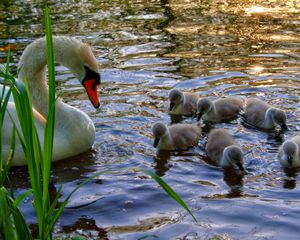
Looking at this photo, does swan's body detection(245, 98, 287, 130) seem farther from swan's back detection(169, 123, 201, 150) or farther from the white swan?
Answer: the white swan

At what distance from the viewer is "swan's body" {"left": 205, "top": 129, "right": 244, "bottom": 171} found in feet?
20.2

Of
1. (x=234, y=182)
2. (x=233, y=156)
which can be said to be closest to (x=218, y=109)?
(x=233, y=156)

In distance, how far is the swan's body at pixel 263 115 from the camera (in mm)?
7160

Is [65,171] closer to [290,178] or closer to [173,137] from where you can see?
[173,137]

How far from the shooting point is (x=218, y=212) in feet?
17.3

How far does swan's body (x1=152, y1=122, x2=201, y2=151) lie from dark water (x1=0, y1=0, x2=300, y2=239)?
0.11 metres

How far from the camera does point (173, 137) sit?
6867mm

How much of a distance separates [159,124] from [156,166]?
2.07 ft

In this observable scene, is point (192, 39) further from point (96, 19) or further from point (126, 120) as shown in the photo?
point (126, 120)

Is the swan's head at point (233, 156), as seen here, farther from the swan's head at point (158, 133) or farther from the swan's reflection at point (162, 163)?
the swan's head at point (158, 133)

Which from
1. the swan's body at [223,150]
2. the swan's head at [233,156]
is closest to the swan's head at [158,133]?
the swan's body at [223,150]

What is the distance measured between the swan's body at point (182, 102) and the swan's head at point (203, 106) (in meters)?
0.26

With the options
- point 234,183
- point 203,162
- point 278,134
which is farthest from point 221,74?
point 234,183

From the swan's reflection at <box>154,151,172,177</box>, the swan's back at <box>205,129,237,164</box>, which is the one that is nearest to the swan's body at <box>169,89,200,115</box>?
the swan's back at <box>205,129,237,164</box>
